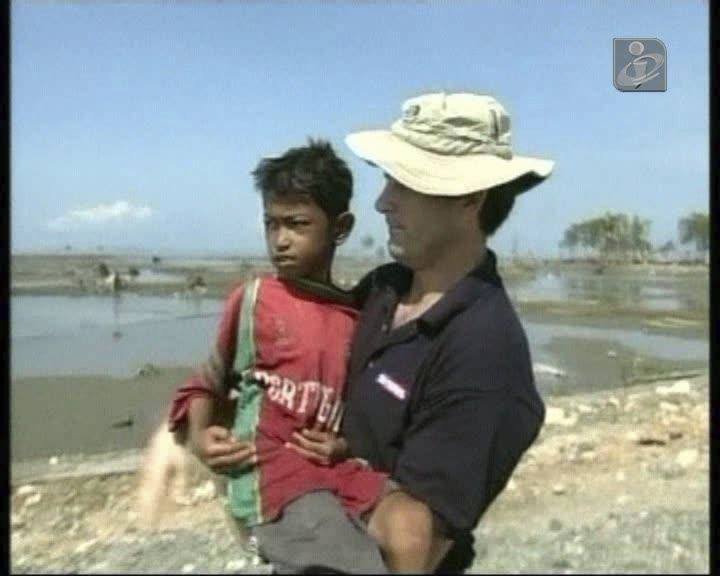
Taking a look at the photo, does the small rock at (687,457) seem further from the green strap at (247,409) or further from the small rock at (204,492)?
the green strap at (247,409)

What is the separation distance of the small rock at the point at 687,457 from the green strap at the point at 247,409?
227cm

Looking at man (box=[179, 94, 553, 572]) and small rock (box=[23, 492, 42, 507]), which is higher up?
man (box=[179, 94, 553, 572])

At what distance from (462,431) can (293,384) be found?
184 mm

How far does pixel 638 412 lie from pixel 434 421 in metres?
2.88

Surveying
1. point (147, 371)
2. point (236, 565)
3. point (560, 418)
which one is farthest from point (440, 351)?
point (560, 418)

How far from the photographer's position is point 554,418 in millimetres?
3176

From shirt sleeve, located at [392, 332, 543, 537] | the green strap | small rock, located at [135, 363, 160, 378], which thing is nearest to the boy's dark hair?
the green strap

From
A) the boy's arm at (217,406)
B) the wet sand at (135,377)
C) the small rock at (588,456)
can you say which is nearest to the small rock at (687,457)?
the small rock at (588,456)

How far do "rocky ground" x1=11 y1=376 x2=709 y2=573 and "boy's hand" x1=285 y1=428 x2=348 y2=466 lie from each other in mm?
211

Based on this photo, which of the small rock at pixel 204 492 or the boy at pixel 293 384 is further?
the small rock at pixel 204 492

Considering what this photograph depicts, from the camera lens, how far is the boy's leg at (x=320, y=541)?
103 centimetres

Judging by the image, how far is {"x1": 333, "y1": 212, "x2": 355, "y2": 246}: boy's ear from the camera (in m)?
1.08

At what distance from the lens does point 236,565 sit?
5.80ft

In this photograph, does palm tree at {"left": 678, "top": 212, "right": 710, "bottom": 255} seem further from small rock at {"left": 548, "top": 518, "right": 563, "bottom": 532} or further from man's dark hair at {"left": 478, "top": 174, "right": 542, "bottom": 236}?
small rock at {"left": 548, "top": 518, "right": 563, "bottom": 532}
